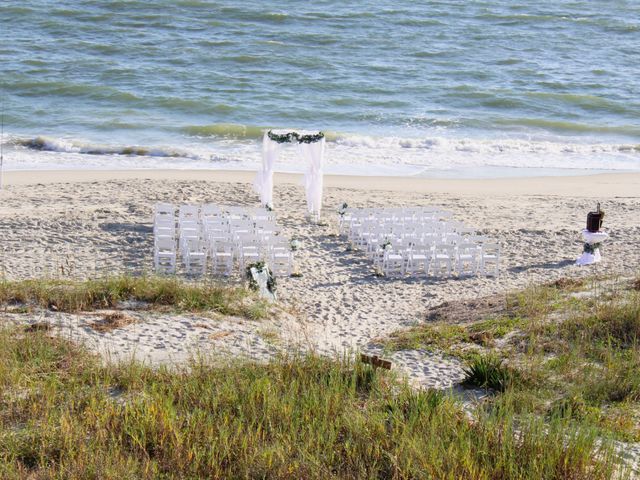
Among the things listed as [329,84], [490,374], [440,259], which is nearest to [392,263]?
[440,259]

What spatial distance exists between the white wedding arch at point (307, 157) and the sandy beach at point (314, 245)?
57cm

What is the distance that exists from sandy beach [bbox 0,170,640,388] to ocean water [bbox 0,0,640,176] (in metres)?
2.76

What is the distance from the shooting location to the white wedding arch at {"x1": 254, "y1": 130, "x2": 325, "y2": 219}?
18.1 metres

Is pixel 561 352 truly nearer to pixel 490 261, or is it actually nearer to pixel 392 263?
pixel 392 263

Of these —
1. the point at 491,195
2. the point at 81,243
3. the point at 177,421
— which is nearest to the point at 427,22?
the point at 491,195

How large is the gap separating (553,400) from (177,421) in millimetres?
3532

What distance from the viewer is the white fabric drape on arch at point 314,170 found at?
1823 centimetres

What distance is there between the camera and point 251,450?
23.2 ft

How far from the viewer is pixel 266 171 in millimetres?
18547

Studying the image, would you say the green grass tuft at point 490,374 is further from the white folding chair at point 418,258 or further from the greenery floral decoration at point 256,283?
the white folding chair at point 418,258

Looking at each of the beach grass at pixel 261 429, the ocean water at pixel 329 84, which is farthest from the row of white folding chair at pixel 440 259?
the ocean water at pixel 329 84

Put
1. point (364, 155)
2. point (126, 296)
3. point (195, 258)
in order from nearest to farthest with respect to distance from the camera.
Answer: point (126, 296) < point (195, 258) < point (364, 155)

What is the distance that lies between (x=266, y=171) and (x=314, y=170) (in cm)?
100

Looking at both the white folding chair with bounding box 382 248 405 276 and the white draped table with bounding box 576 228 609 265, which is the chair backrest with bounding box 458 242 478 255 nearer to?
the white folding chair with bounding box 382 248 405 276
